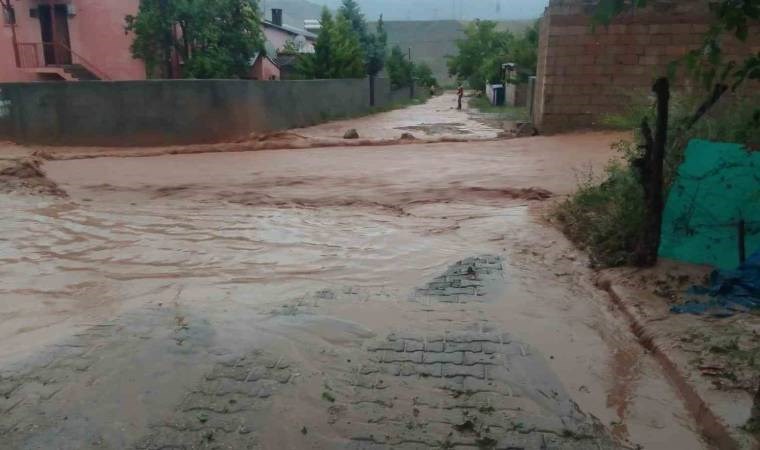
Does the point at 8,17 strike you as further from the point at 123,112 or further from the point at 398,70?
the point at 398,70

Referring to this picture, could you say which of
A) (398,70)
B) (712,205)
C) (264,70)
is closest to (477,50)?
(398,70)

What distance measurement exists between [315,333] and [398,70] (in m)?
41.1

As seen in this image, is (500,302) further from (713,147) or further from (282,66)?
(282,66)

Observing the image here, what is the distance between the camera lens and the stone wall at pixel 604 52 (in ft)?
48.6

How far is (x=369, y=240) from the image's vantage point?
22.9 feet


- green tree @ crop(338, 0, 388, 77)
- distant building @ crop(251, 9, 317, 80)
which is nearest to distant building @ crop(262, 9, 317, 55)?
distant building @ crop(251, 9, 317, 80)

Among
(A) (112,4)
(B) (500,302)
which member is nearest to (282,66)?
(A) (112,4)

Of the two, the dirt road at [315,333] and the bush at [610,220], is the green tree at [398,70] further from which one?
the bush at [610,220]

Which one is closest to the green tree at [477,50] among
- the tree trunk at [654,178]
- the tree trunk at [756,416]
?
the tree trunk at [654,178]

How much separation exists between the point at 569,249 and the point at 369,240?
210 cm

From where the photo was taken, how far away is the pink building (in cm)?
2223

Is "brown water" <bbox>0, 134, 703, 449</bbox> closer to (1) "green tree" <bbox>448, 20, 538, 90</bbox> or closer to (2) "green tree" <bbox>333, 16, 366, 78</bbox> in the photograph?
(2) "green tree" <bbox>333, 16, 366, 78</bbox>

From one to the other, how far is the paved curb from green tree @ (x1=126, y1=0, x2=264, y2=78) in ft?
59.7

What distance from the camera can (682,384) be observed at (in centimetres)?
362
